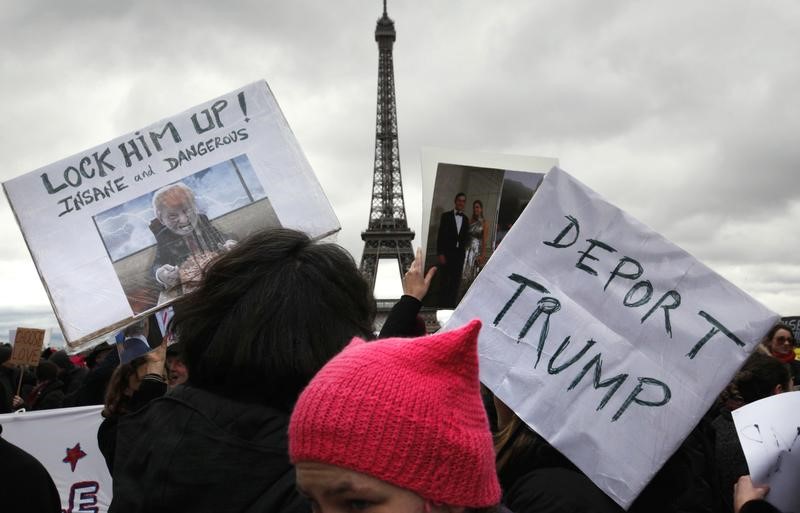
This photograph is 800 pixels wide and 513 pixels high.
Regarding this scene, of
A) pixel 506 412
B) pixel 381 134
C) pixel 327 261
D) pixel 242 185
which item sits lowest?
pixel 506 412

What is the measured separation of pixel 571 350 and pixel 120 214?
2.16 m

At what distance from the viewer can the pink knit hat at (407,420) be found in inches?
62.8

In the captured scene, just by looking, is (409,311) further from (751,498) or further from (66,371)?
(66,371)

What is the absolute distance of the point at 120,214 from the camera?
3.59 m

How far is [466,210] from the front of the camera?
14.2 ft

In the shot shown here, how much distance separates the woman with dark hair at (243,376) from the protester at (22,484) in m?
1.39

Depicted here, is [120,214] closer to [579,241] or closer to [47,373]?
[579,241]

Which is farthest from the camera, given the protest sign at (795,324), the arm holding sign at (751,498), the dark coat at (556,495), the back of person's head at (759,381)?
the protest sign at (795,324)

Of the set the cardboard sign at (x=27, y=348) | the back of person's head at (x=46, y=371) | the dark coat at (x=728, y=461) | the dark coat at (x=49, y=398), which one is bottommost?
the dark coat at (x=728, y=461)

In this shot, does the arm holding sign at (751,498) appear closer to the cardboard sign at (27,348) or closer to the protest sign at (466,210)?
the protest sign at (466,210)

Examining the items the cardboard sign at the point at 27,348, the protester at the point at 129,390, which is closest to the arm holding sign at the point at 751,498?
the protester at the point at 129,390

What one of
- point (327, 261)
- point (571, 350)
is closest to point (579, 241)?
point (571, 350)

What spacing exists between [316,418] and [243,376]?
430 millimetres

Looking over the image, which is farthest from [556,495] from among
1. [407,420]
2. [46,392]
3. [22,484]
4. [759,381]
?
[46,392]
